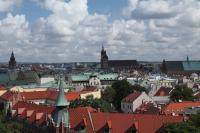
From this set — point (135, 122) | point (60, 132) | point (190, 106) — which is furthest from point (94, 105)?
point (60, 132)

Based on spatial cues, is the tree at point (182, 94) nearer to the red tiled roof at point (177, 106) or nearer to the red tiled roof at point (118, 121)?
the red tiled roof at point (177, 106)

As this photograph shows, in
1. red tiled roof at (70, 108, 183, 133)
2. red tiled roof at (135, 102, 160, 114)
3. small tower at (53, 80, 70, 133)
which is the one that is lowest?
red tiled roof at (135, 102, 160, 114)

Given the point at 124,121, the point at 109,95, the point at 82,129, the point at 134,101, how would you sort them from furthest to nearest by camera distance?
the point at 109,95
the point at 134,101
the point at 82,129
the point at 124,121

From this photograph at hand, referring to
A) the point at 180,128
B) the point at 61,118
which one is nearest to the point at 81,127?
the point at 180,128

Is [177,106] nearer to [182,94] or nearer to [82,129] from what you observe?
[182,94]

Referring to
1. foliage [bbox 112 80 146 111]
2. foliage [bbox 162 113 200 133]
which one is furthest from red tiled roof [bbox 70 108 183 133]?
foliage [bbox 112 80 146 111]

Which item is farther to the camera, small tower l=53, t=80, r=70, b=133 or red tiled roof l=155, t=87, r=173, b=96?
red tiled roof l=155, t=87, r=173, b=96

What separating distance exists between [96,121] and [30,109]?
26243 millimetres

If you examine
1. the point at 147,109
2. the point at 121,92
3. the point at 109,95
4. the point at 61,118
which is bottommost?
the point at 147,109

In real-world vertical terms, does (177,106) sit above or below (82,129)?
below

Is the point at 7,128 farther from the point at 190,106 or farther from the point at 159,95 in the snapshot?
the point at 159,95

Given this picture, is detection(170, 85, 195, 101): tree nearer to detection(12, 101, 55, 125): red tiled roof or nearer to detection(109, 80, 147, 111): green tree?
detection(109, 80, 147, 111): green tree

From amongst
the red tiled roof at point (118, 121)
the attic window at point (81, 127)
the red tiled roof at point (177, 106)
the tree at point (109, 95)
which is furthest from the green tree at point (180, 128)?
the tree at point (109, 95)

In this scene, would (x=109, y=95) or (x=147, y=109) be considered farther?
(x=109, y=95)
